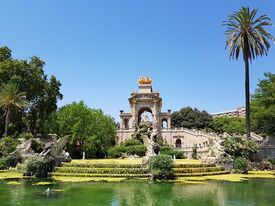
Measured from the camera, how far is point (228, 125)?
8950cm

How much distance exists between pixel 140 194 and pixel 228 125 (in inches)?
2926

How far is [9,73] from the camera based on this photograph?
45781mm

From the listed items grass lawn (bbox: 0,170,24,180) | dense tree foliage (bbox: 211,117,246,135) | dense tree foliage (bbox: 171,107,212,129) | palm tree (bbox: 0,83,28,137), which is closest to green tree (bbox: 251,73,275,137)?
grass lawn (bbox: 0,170,24,180)

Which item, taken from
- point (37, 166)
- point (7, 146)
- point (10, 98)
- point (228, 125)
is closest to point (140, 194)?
point (37, 166)

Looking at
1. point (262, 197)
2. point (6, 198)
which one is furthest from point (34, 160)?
point (262, 197)

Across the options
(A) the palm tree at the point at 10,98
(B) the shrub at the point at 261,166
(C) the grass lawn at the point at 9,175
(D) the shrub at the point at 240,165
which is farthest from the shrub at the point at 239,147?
(A) the palm tree at the point at 10,98

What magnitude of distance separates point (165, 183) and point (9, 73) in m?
30.7

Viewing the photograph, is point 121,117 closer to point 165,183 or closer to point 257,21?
point 257,21

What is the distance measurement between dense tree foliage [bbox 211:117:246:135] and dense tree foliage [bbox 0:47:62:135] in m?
47.7

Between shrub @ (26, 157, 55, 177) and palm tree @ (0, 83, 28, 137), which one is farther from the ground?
palm tree @ (0, 83, 28, 137)

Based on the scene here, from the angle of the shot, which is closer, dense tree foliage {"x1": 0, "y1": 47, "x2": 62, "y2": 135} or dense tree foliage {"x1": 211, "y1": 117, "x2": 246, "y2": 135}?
dense tree foliage {"x1": 0, "y1": 47, "x2": 62, "y2": 135}

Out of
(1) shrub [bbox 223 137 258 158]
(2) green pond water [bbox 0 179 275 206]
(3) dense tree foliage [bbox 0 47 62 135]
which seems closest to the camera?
(2) green pond water [bbox 0 179 275 206]

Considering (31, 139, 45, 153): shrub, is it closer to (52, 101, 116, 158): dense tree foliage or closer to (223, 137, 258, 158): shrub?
(52, 101, 116, 158): dense tree foliage

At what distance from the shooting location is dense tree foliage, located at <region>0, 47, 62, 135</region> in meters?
45.9
